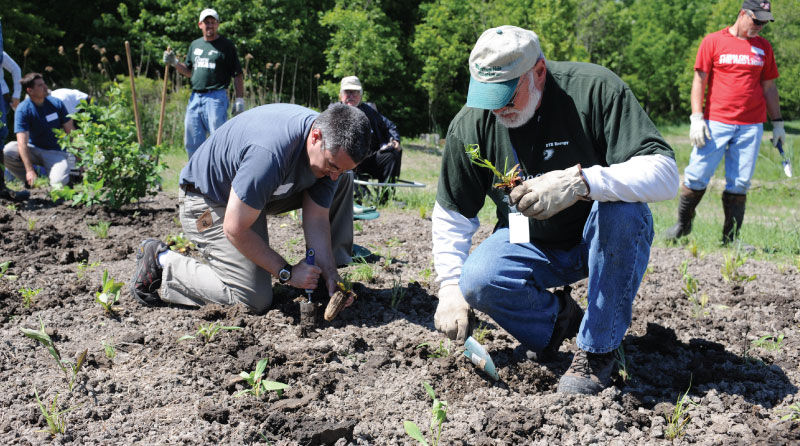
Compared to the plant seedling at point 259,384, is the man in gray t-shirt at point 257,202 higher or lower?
higher

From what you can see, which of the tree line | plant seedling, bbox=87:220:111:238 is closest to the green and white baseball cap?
plant seedling, bbox=87:220:111:238

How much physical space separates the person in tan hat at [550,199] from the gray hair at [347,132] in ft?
1.32

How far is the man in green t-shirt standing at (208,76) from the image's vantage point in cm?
696

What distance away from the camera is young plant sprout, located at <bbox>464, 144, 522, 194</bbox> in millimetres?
2322

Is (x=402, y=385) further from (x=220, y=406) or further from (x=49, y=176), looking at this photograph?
(x=49, y=176)

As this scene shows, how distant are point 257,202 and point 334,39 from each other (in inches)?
548

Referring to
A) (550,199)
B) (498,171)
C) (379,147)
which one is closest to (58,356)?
(498,171)

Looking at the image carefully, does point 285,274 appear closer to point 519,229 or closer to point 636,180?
point 519,229

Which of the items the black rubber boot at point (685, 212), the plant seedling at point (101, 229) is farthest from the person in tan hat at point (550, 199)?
the plant seedling at point (101, 229)

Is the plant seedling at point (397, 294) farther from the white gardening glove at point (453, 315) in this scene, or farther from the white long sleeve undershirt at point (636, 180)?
the white long sleeve undershirt at point (636, 180)

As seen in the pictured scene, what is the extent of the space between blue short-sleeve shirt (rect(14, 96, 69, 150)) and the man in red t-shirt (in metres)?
6.34

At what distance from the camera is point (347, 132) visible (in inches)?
110

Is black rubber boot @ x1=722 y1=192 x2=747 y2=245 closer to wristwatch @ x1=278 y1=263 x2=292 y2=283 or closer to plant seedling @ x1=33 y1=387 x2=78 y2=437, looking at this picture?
wristwatch @ x1=278 y1=263 x2=292 y2=283

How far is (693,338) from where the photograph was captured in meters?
3.06
